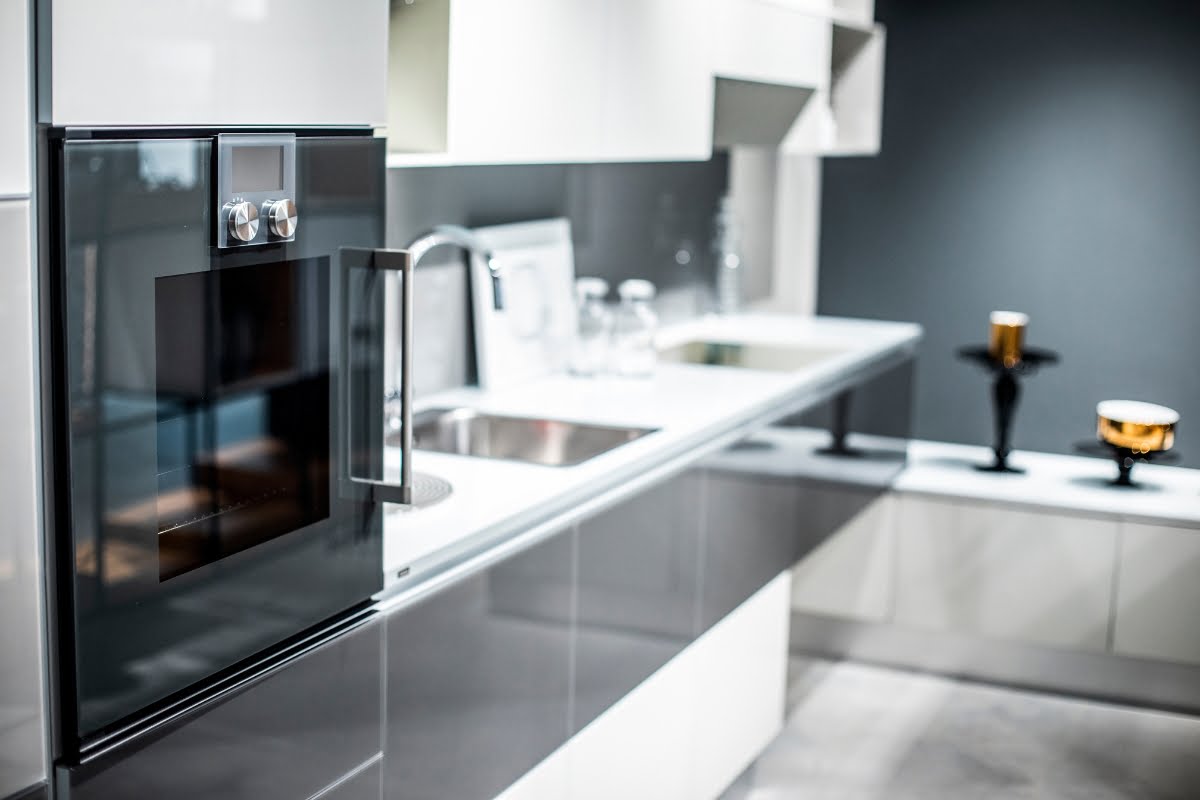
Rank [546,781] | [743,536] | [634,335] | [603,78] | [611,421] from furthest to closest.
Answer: [634,335] < [743,536] < [611,421] < [603,78] < [546,781]

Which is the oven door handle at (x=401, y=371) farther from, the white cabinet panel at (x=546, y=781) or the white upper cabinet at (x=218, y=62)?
the white cabinet panel at (x=546, y=781)

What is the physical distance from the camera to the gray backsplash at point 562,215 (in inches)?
111

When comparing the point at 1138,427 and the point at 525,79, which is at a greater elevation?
the point at 525,79

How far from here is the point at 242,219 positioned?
54.6 inches

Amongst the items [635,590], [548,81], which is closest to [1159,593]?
[635,590]

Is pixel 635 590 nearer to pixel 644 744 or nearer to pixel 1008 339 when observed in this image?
pixel 644 744

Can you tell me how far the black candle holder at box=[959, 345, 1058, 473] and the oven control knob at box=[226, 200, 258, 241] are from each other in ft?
10.7

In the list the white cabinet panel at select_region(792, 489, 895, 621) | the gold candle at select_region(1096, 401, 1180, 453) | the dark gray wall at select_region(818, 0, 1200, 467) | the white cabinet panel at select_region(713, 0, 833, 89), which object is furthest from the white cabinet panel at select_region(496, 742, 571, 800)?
the dark gray wall at select_region(818, 0, 1200, 467)

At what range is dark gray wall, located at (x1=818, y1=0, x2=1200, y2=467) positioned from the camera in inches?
173

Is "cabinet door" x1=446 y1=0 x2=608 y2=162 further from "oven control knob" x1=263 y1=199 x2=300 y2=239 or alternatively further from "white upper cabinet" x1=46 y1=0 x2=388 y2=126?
"oven control knob" x1=263 y1=199 x2=300 y2=239

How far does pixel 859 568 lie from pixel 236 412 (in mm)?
3176

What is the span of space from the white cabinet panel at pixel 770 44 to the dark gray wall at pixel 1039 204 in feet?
3.16

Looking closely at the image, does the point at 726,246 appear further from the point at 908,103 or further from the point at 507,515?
the point at 507,515

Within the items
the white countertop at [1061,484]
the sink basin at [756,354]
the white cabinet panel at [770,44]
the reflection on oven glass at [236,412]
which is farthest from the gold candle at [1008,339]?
the reflection on oven glass at [236,412]
